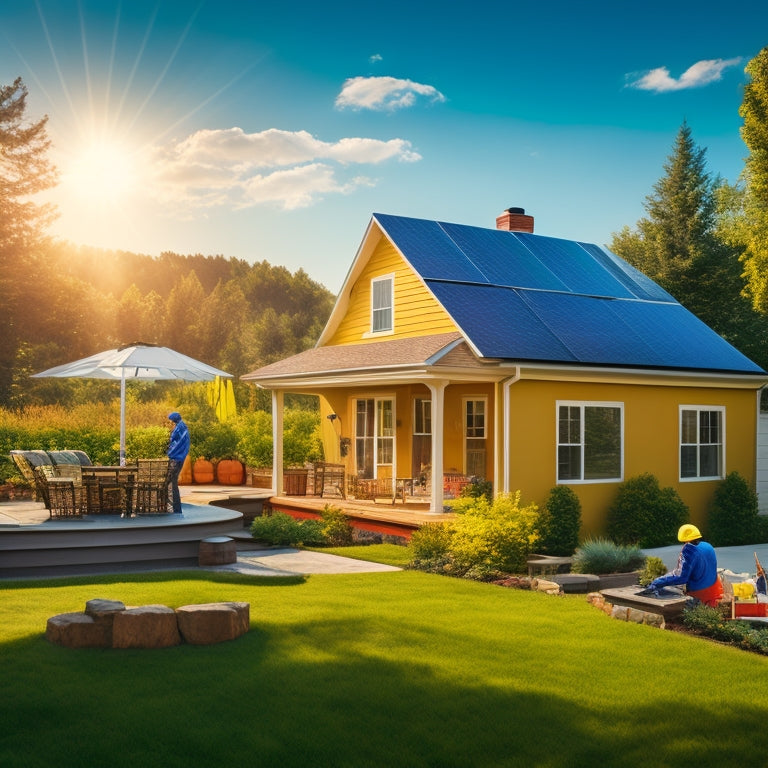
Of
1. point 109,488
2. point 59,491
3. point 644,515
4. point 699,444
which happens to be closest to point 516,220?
point 699,444

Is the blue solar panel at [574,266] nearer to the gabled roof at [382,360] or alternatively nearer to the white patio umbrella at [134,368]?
the gabled roof at [382,360]

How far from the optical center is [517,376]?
1555 cm

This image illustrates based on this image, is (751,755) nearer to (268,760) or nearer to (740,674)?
(740,674)

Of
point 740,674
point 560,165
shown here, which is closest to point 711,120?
point 560,165

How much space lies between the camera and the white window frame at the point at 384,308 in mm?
19234

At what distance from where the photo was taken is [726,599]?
33.0ft

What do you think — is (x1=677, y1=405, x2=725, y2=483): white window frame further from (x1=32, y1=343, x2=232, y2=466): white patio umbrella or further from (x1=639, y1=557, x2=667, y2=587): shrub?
(x1=32, y1=343, x2=232, y2=466): white patio umbrella

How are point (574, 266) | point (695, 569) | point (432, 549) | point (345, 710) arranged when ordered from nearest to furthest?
point (345, 710) → point (695, 569) → point (432, 549) → point (574, 266)

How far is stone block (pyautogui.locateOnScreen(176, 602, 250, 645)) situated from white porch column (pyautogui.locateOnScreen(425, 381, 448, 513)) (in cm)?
764

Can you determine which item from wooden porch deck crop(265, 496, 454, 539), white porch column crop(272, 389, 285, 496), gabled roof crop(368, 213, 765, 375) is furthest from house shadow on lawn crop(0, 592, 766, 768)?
white porch column crop(272, 389, 285, 496)

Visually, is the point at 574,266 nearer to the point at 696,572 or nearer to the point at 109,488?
the point at 109,488

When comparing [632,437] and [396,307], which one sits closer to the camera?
[632,437]

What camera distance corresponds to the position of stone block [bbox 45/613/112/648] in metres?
7.75

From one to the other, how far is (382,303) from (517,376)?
5.03 m
